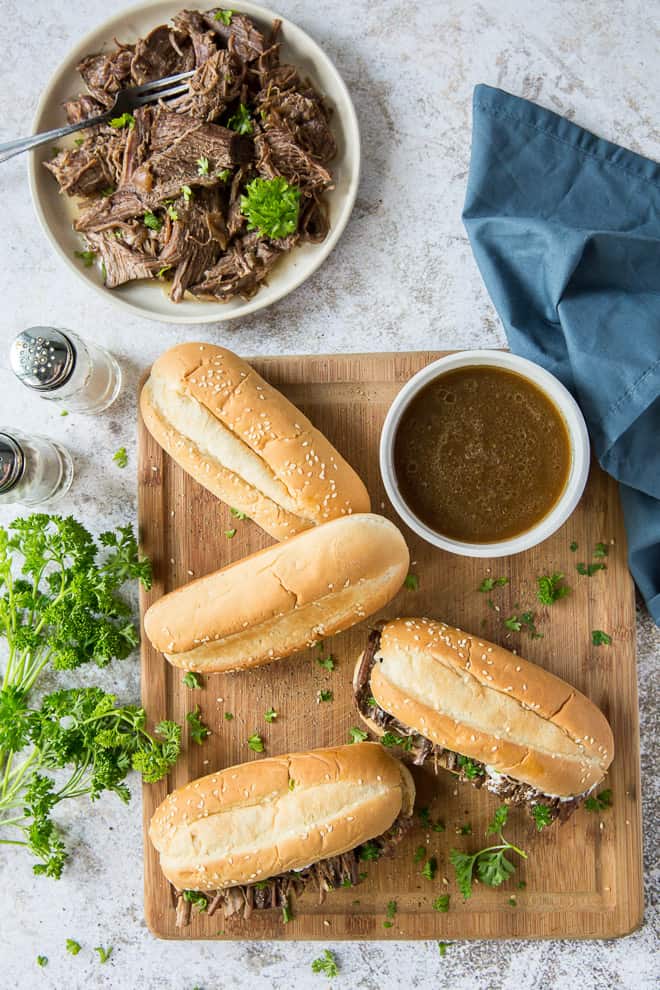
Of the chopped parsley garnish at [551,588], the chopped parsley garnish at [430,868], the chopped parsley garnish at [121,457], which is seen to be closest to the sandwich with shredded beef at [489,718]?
the chopped parsley garnish at [551,588]

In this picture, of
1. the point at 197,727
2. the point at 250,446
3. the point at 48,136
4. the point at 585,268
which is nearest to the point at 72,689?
the point at 197,727

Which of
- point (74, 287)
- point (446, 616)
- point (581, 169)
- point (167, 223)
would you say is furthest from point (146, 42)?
point (446, 616)

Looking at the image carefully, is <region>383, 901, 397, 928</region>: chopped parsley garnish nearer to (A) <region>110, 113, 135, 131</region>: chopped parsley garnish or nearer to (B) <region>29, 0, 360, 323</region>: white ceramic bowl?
(B) <region>29, 0, 360, 323</region>: white ceramic bowl

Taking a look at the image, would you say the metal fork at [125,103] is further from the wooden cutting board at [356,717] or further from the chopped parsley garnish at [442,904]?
the chopped parsley garnish at [442,904]

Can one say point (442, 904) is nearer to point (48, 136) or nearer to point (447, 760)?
point (447, 760)

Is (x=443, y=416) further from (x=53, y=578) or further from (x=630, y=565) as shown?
(x=53, y=578)
